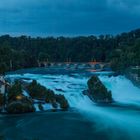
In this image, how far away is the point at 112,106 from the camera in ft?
97.1

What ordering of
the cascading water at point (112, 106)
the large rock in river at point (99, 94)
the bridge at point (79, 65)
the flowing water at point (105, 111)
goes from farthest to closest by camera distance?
the bridge at point (79, 65)
the large rock in river at point (99, 94)
the cascading water at point (112, 106)
the flowing water at point (105, 111)

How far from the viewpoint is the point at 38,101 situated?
28531 mm

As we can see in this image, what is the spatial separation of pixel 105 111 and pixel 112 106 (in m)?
2.16

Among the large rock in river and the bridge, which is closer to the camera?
the large rock in river

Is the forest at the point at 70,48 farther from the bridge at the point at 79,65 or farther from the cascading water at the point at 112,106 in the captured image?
the cascading water at the point at 112,106

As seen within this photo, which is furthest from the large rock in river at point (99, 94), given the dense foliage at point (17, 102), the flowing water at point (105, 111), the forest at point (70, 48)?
the forest at point (70, 48)

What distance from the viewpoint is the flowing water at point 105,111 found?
→ 2156 centimetres

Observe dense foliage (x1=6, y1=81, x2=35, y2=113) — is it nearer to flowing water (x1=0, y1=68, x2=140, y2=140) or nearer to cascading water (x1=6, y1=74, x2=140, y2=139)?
flowing water (x1=0, y1=68, x2=140, y2=140)

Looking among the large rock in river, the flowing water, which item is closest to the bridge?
the flowing water

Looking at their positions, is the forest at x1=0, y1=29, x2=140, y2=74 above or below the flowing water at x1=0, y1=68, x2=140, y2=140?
above

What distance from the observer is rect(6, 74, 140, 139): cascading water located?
2367 centimetres

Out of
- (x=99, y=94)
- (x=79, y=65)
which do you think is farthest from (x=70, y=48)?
(x=99, y=94)

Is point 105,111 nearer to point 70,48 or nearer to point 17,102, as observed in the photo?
point 17,102

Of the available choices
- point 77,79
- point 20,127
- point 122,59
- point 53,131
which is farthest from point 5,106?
point 122,59
